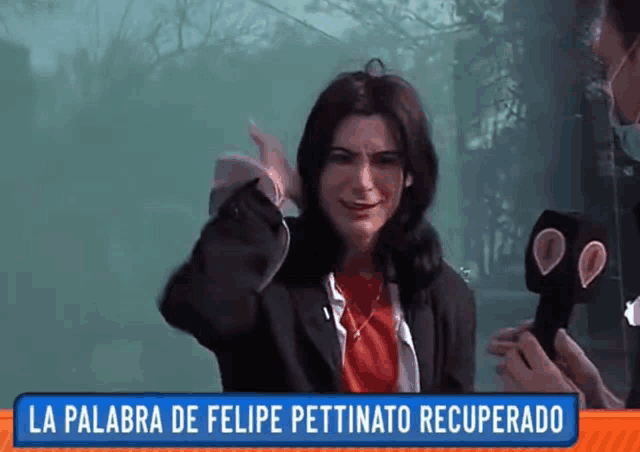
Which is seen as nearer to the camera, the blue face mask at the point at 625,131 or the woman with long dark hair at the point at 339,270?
the woman with long dark hair at the point at 339,270

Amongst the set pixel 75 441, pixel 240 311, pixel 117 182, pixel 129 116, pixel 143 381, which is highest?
pixel 129 116

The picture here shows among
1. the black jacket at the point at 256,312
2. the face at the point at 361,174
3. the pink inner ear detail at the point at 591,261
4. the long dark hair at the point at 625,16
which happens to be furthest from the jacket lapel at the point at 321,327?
the long dark hair at the point at 625,16

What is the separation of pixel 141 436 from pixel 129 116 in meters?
0.91

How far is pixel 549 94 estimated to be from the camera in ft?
8.14

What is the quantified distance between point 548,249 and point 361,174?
0.60m

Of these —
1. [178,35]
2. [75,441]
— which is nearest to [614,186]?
[178,35]

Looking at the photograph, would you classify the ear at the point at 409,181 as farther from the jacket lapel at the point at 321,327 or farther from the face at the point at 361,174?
the jacket lapel at the point at 321,327

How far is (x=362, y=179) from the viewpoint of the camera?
7.93 ft

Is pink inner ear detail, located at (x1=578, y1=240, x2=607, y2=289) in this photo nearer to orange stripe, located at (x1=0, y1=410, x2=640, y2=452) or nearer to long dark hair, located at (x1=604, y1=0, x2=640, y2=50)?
orange stripe, located at (x1=0, y1=410, x2=640, y2=452)

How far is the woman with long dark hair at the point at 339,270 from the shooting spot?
7.76 feet

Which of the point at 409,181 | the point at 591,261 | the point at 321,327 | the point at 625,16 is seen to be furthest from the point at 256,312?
the point at 625,16

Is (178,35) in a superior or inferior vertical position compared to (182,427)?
superior

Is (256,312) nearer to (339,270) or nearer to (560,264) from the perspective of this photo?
(339,270)

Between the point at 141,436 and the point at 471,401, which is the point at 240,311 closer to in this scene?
the point at 141,436
